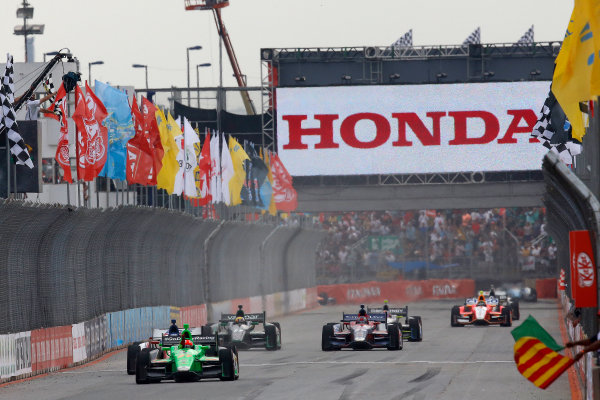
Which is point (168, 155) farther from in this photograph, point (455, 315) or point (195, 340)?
point (195, 340)

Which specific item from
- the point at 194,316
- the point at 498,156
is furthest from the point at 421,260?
the point at 194,316

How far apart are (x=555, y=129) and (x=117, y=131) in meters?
12.1

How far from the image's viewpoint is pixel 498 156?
59.2m

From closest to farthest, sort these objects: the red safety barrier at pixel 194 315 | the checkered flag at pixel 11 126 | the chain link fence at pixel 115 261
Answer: the chain link fence at pixel 115 261
the checkered flag at pixel 11 126
the red safety barrier at pixel 194 315

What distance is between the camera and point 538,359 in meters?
9.69

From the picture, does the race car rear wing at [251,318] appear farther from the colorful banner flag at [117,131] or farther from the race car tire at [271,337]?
the colorful banner flag at [117,131]

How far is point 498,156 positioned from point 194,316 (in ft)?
72.0

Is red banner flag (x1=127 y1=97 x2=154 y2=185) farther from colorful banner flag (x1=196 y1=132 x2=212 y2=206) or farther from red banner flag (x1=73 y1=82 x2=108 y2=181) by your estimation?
colorful banner flag (x1=196 y1=132 x2=212 y2=206)

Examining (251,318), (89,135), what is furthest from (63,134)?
(251,318)

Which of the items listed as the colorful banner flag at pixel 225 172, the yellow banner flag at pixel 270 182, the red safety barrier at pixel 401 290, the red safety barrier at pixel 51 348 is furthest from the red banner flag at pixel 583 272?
the red safety barrier at pixel 401 290

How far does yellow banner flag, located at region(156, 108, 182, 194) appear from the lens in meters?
39.1

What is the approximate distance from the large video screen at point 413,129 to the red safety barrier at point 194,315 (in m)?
16.5

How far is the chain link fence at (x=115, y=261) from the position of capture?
24516mm

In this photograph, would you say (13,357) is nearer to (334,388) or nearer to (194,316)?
(334,388)
